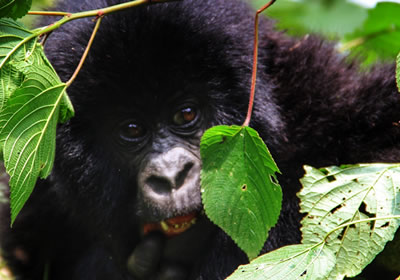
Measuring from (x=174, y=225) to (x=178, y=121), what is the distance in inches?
21.8

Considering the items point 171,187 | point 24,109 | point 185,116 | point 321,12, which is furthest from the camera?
point 321,12

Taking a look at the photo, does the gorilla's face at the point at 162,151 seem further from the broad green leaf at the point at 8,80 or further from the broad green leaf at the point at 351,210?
the broad green leaf at the point at 8,80

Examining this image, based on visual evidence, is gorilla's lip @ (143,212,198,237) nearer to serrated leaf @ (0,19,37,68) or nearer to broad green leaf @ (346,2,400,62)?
serrated leaf @ (0,19,37,68)

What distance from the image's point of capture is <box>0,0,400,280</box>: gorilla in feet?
9.73

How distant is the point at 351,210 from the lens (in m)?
2.08

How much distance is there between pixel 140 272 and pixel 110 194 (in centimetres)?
43

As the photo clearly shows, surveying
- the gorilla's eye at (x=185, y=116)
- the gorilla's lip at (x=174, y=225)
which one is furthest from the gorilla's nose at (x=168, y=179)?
the gorilla's eye at (x=185, y=116)

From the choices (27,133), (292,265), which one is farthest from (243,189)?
(27,133)

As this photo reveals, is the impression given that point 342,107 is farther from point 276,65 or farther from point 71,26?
point 71,26

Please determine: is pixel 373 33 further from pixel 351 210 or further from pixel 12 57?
pixel 12 57

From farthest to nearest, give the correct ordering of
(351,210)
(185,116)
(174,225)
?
(185,116) < (174,225) < (351,210)

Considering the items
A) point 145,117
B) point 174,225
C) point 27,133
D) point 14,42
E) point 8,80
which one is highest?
point 14,42

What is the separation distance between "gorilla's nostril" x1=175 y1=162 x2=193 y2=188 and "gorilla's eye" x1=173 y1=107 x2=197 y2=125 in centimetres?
36

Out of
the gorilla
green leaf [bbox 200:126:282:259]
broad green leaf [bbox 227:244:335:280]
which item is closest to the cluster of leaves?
the gorilla
